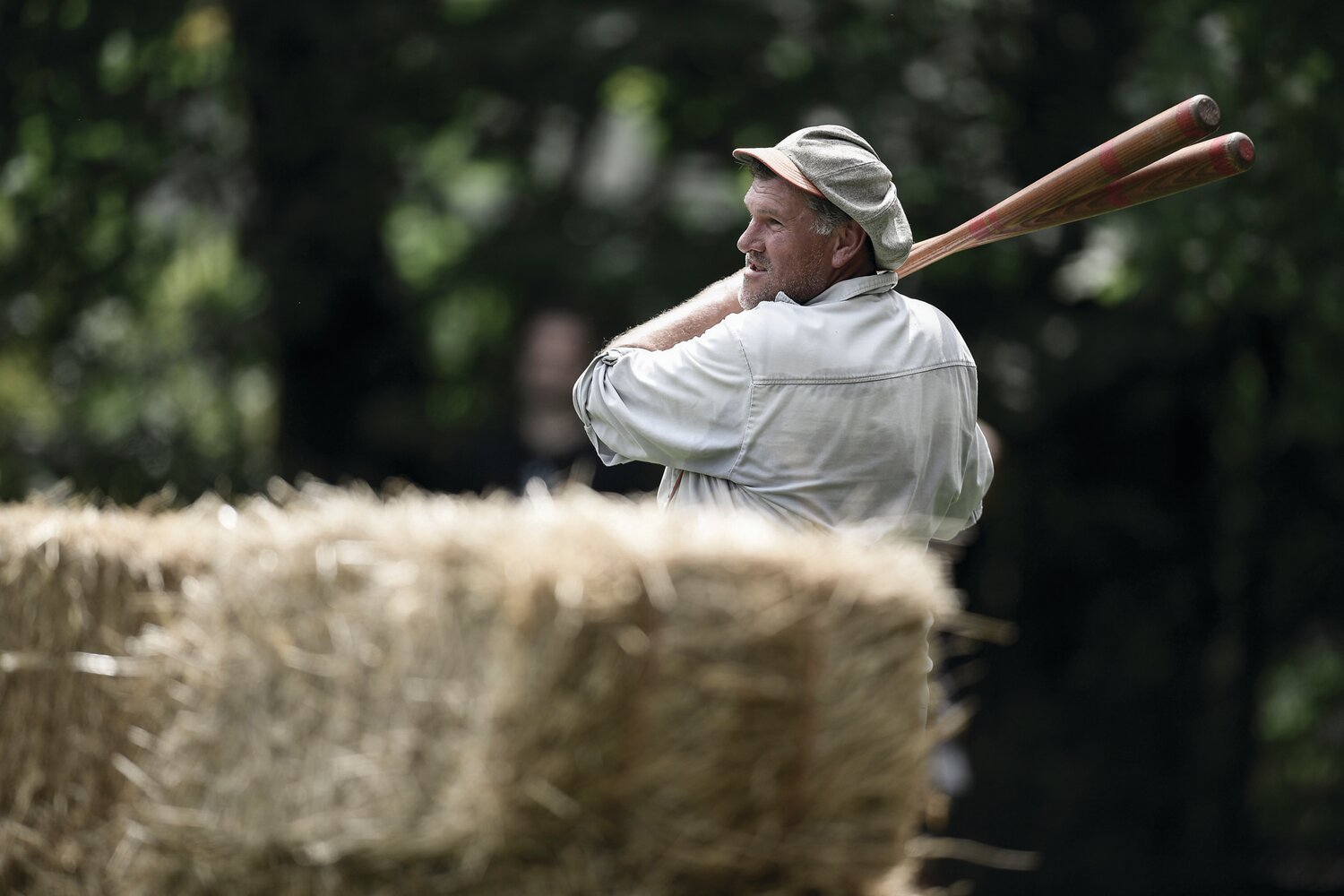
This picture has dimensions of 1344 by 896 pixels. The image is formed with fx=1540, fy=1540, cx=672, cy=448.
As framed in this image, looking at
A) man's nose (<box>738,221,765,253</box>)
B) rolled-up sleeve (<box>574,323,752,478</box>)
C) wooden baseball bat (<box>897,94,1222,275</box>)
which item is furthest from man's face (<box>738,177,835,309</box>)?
wooden baseball bat (<box>897,94,1222,275</box>)

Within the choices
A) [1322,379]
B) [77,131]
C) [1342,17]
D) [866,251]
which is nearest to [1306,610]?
[1322,379]

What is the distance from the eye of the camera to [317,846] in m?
2.47

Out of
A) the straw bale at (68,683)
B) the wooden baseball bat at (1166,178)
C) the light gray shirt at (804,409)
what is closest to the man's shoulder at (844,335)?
the light gray shirt at (804,409)

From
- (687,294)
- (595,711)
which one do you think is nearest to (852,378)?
(595,711)

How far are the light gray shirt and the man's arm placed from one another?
182mm

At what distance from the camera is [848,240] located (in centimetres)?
333

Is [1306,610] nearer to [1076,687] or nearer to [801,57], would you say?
[1076,687]

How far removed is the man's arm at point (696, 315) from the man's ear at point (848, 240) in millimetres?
260

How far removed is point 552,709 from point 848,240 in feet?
Result: 4.71

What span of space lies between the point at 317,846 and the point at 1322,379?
6.77 meters

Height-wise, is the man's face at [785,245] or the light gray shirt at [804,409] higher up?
the man's face at [785,245]

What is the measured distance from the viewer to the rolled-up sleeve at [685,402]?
3.15 meters

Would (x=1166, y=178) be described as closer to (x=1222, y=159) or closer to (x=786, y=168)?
(x=1222, y=159)

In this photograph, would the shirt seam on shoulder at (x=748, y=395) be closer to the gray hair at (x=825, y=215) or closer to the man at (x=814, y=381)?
the man at (x=814, y=381)
